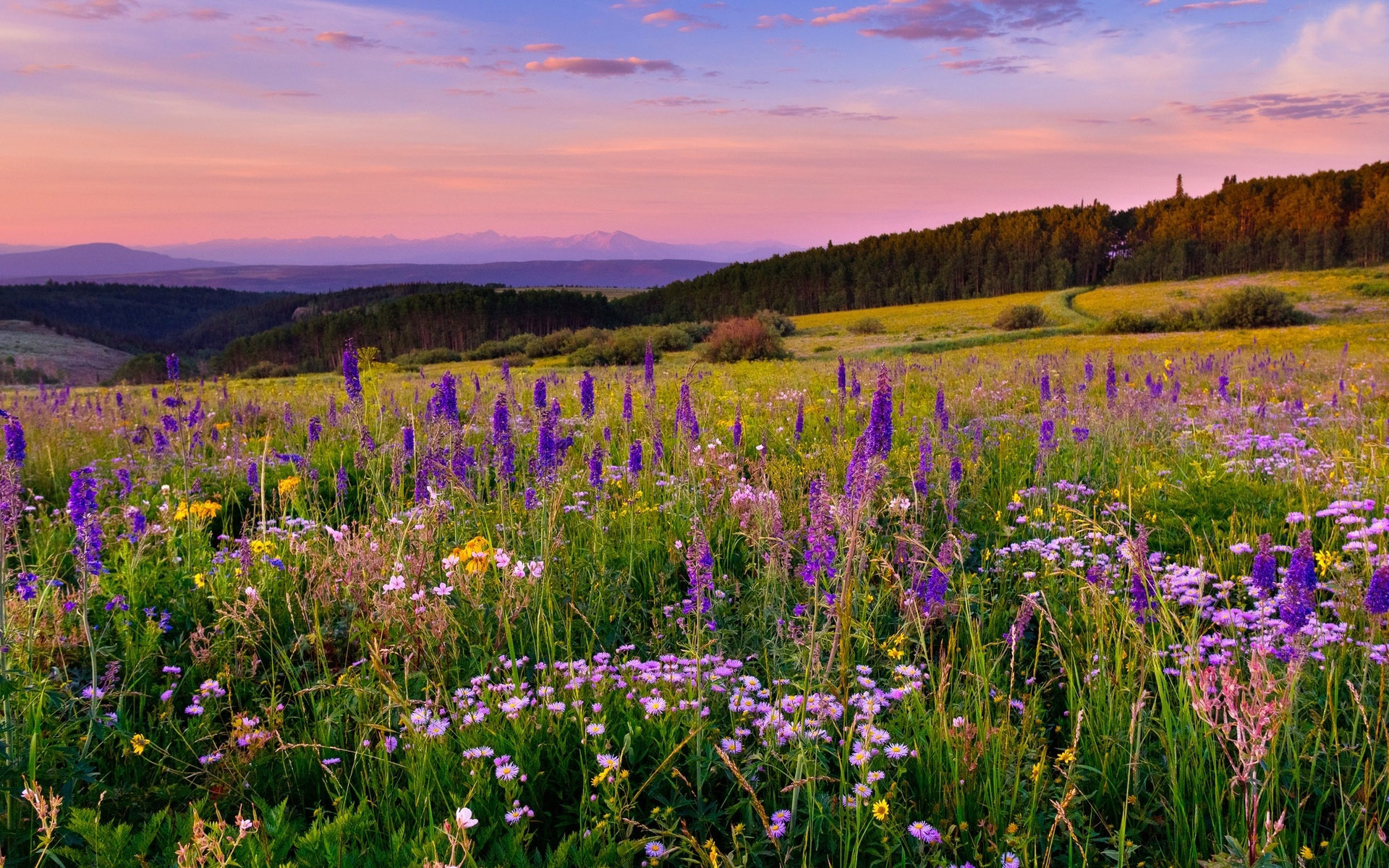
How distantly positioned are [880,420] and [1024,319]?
44.9m

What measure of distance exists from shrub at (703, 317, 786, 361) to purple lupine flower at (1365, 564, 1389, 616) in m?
26.1

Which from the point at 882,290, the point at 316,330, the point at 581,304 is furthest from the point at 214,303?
the point at 882,290

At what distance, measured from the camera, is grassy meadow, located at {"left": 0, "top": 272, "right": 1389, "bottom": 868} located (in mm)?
2414

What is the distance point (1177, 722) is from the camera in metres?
2.93

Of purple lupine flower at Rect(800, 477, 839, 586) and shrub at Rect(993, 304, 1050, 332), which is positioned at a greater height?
shrub at Rect(993, 304, 1050, 332)

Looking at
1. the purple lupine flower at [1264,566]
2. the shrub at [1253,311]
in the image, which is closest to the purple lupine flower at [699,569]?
the purple lupine flower at [1264,566]

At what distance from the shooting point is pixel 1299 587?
2.48 metres

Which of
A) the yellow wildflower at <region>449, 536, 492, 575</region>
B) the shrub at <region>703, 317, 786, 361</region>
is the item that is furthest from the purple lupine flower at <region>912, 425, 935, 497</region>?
the shrub at <region>703, 317, 786, 361</region>

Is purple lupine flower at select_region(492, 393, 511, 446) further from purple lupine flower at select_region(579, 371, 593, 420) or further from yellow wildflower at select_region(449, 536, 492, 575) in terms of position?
yellow wildflower at select_region(449, 536, 492, 575)

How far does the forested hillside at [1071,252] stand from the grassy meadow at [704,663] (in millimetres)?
79583

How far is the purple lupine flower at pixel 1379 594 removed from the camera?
232cm

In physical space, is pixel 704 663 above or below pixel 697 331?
below

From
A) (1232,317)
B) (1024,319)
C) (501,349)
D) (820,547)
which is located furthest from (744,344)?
(820,547)

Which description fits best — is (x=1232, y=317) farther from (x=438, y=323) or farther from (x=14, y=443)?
(x=438, y=323)
